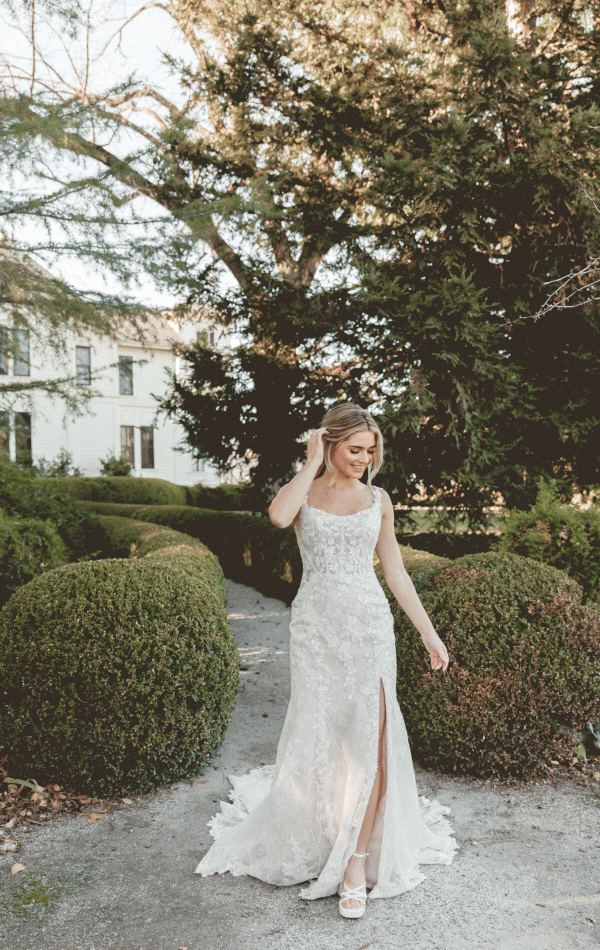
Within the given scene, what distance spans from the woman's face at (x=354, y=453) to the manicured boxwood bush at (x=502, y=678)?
1.54 m

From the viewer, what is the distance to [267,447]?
10352 millimetres

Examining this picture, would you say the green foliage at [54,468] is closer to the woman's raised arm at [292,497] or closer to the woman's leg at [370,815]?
the woman's raised arm at [292,497]

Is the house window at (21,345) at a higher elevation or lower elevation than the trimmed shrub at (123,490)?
higher

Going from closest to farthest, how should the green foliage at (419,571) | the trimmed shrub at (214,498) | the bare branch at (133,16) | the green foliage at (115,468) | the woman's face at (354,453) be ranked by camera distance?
the woman's face at (354,453) < the green foliage at (419,571) < the bare branch at (133,16) < the trimmed shrub at (214,498) < the green foliage at (115,468)

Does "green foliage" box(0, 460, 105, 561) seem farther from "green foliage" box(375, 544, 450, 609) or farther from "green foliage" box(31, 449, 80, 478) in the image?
"green foliage" box(31, 449, 80, 478)

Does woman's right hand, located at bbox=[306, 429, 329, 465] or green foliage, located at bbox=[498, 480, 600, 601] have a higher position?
woman's right hand, located at bbox=[306, 429, 329, 465]

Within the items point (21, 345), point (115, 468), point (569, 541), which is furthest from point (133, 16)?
point (115, 468)

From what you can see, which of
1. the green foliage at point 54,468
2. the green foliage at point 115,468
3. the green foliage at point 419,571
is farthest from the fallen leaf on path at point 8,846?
the green foliage at point 115,468

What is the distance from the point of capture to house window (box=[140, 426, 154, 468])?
33688 millimetres

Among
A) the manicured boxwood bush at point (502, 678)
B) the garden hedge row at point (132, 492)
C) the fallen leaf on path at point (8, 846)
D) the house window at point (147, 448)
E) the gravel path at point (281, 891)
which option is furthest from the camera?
the house window at point (147, 448)

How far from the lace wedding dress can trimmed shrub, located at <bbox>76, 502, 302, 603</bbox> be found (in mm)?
6893

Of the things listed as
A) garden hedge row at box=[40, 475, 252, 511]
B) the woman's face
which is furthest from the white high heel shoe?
garden hedge row at box=[40, 475, 252, 511]

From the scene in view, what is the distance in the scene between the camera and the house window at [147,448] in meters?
33.7

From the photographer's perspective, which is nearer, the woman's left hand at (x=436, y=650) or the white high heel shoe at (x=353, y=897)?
the white high heel shoe at (x=353, y=897)
